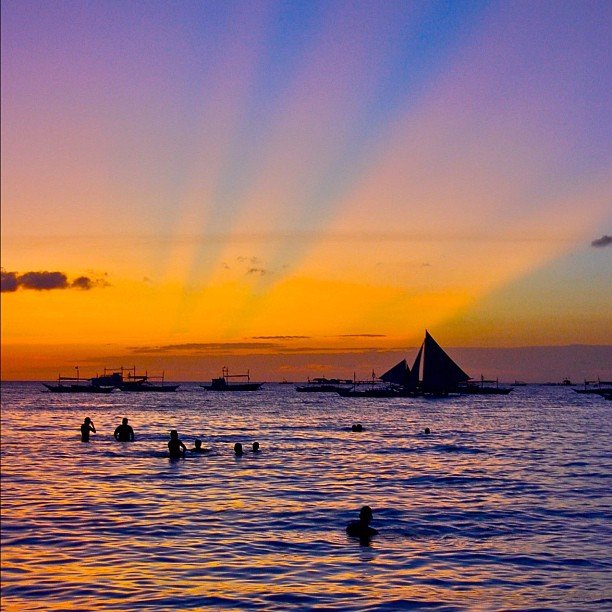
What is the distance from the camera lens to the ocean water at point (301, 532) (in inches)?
643

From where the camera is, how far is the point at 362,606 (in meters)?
15.5

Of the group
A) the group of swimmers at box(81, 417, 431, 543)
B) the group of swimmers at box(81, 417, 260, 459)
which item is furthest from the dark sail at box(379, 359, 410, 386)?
the group of swimmers at box(81, 417, 260, 459)

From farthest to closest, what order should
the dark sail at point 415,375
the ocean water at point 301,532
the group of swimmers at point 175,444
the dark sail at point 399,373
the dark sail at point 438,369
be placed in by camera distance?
the dark sail at point 399,373, the dark sail at point 415,375, the dark sail at point 438,369, the group of swimmers at point 175,444, the ocean water at point 301,532

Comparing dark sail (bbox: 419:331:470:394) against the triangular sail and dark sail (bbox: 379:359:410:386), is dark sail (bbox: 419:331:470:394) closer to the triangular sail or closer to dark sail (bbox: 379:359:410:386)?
the triangular sail

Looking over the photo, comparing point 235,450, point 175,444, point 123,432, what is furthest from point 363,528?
point 123,432

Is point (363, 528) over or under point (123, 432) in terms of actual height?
under

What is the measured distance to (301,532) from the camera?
23031mm

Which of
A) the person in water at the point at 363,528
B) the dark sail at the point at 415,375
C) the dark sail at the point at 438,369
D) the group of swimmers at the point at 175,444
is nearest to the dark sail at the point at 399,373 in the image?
the dark sail at the point at 415,375

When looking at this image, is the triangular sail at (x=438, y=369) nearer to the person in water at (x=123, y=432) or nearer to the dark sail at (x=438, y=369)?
the dark sail at (x=438, y=369)

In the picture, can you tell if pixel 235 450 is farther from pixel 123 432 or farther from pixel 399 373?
pixel 399 373

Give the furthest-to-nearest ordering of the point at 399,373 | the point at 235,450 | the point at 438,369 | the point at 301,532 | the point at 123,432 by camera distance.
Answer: the point at 399,373 → the point at 438,369 → the point at 123,432 → the point at 235,450 → the point at 301,532

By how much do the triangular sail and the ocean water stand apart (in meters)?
89.2

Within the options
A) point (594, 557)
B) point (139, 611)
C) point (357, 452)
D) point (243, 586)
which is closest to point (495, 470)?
point (357, 452)

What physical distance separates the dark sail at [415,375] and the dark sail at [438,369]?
4598 mm
